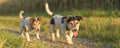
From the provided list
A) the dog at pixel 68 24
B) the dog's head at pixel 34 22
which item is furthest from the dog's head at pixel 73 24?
the dog's head at pixel 34 22

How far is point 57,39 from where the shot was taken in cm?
1327

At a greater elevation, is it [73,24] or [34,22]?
[34,22]

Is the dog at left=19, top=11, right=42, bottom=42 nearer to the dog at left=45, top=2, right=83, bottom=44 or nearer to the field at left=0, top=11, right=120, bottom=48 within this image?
the field at left=0, top=11, right=120, bottom=48

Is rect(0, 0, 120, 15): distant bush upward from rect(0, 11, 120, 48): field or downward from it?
upward

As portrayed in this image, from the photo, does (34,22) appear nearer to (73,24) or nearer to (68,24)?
(68,24)

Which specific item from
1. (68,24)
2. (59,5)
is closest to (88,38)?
(68,24)

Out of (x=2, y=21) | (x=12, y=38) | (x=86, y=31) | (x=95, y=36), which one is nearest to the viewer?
(x=12, y=38)

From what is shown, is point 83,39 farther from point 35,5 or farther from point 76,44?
point 35,5

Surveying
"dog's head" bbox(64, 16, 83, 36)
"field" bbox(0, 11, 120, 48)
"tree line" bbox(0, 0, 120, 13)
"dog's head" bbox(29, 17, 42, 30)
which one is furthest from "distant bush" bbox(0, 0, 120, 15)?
"dog's head" bbox(64, 16, 83, 36)

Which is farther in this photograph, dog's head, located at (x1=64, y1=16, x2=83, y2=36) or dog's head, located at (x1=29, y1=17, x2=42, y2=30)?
dog's head, located at (x1=29, y1=17, x2=42, y2=30)

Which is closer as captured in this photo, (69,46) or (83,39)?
(69,46)

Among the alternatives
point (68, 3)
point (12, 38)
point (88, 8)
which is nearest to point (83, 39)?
point (12, 38)

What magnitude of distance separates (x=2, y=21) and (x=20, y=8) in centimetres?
455

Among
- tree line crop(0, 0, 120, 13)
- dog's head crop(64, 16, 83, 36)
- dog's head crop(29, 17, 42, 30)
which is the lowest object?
dog's head crop(64, 16, 83, 36)
